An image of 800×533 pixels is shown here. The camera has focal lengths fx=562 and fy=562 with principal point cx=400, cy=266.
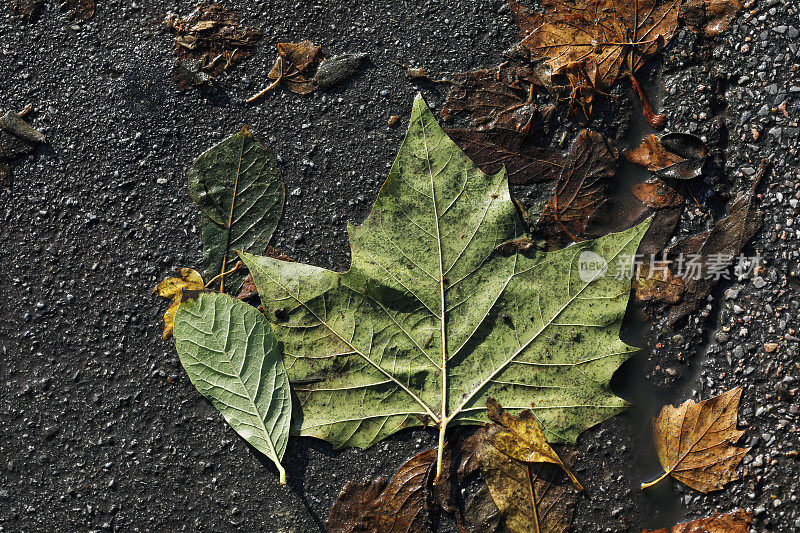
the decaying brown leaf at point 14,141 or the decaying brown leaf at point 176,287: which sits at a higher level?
the decaying brown leaf at point 14,141

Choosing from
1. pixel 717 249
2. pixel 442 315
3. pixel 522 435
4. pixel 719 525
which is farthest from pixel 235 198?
pixel 719 525

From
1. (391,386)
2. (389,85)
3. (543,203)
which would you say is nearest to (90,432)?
(391,386)

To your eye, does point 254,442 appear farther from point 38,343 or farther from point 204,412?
point 38,343

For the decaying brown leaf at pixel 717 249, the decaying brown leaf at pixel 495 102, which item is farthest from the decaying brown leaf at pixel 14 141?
the decaying brown leaf at pixel 717 249

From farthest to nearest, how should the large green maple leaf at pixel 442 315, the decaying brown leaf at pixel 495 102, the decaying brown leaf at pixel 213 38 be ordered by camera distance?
the decaying brown leaf at pixel 213 38
the decaying brown leaf at pixel 495 102
the large green maple leaf at pixel 442 315

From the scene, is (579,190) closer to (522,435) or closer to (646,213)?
(646,213)

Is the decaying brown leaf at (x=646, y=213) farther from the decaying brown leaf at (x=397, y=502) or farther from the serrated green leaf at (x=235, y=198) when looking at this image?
the serrated green leaf at (x=235, y=198)

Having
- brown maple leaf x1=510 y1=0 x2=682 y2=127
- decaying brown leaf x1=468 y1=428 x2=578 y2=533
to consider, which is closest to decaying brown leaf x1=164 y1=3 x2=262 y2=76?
brown maple leaf x1=510 y1=0 x2=682 y2=127

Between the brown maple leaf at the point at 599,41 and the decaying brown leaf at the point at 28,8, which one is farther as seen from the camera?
the decaying brown leaf at the point at 28,8
